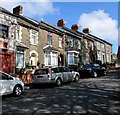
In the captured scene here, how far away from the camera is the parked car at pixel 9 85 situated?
12.3 metres

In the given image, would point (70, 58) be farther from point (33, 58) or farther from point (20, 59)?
point (20, 59)

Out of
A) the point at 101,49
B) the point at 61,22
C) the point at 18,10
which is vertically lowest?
the point at 101,49

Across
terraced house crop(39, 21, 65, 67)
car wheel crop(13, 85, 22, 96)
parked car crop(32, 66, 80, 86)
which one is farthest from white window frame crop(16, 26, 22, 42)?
car wheel crop(13, 85, 22, 96)

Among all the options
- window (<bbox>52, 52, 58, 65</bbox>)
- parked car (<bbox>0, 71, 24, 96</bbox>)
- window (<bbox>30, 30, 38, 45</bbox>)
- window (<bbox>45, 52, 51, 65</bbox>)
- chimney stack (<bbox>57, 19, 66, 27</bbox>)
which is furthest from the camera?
chimney stack (<bbox>57, 19, 66, 27</bbox>)

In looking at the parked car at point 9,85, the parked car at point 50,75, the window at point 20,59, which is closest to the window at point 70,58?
the window at point 20,59

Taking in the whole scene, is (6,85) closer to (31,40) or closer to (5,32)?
(5,32)

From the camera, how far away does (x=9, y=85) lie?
41.9 feet

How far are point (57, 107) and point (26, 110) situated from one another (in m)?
1.31

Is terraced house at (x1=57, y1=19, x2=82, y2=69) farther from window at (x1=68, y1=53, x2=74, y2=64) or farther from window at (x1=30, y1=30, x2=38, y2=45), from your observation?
window at (x1=30, y1=30, x2=38, y2=45)

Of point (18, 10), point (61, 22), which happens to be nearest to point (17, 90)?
point (18, 10)

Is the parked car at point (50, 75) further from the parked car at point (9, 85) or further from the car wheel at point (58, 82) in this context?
the parked car at point (9, 85)

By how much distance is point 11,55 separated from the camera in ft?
74.1

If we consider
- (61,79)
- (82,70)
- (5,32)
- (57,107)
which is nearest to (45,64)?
(82,70)

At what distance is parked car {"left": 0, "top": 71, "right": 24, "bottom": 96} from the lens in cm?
1229
